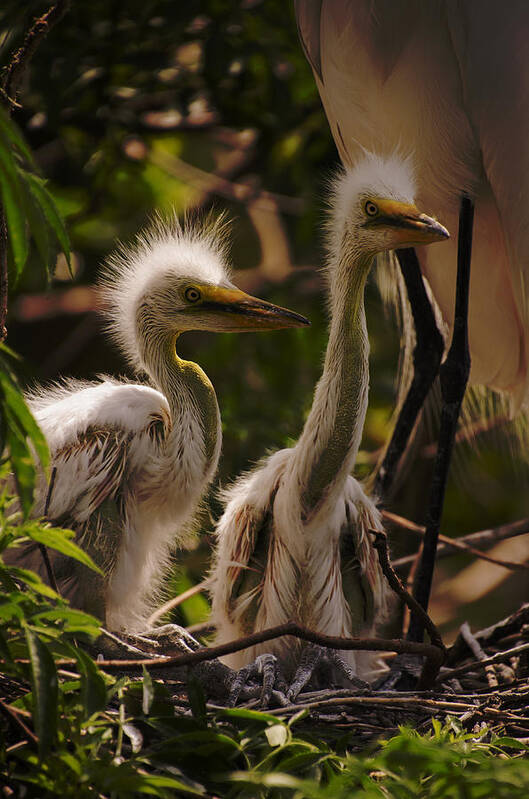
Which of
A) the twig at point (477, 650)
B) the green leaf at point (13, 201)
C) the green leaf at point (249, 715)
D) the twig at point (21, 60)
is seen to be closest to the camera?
the green leaf at point (13, 201)

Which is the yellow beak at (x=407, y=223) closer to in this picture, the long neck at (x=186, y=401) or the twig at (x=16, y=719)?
the long neck at (x=186, y=401)

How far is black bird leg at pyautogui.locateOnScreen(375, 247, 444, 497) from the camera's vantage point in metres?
2.03

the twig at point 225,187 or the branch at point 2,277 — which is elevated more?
the twig at point 225,187

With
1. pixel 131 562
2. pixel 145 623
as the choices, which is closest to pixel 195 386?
pixel 131 562

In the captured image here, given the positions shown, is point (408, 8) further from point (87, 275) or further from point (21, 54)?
point (87, 275)

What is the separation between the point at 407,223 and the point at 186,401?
423mm

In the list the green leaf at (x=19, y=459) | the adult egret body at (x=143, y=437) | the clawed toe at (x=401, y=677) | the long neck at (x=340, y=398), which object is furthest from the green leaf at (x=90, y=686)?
the clawed toe at (x=401, y=677)

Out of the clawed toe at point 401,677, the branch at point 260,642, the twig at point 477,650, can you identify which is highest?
the branch at point 260,642

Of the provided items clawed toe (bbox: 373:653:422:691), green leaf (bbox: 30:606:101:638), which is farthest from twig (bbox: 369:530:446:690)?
→ clawed toe (bbox: 373:653:422:691)

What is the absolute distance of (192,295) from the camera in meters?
1.47

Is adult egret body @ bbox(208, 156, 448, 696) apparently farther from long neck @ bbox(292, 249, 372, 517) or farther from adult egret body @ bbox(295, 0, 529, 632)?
adult egret body @ bbox(295, 0, 529, 632)

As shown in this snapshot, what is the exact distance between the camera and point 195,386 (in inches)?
58.1

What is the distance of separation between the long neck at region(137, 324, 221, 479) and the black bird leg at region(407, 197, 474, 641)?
50 cm

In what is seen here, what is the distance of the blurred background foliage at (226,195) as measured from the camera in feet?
7.43
